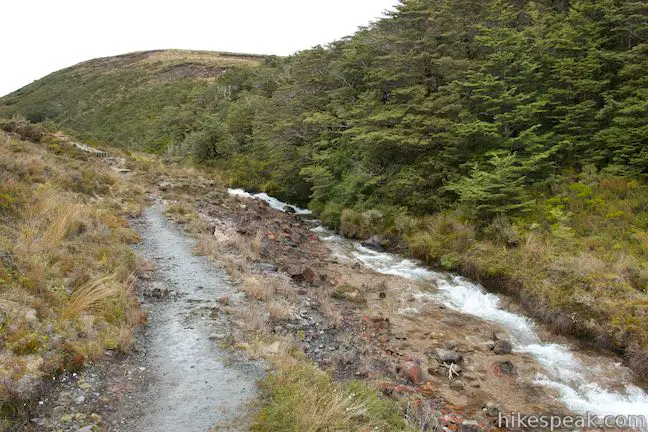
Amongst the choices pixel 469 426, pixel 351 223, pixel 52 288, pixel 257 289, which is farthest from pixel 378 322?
pixel 351 223

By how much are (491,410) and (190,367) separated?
5433 mm

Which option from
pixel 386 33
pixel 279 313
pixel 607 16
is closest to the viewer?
pixel 279 313

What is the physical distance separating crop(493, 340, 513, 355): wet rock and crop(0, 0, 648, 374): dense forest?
6.04 ft

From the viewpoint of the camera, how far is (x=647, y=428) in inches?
287

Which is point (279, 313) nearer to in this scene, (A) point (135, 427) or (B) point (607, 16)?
(A) point (135, 427)

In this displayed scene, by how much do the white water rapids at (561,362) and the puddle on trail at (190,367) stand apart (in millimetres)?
6371

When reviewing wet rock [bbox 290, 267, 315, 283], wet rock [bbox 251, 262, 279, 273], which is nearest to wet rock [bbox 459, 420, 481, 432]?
wet rock [bbox 290, 267, 315, 283]

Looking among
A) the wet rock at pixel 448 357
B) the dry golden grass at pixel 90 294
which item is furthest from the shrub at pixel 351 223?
the dry golden grass at pixel 90 294

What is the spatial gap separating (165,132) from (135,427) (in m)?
57.6

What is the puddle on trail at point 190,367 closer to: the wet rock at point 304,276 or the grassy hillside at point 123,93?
the wet rock at point 304,276

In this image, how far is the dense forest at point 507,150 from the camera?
12266 mm

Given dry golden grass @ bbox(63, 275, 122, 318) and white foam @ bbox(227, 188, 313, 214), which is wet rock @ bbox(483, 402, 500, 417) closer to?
dry golden grass @ bbox(63, 275, 122, 318)

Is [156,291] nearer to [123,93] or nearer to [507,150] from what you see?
[507,150]

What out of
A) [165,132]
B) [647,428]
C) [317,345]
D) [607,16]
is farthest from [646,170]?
[165,132]
